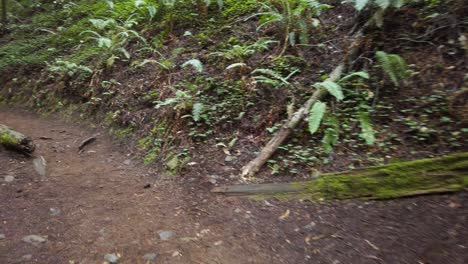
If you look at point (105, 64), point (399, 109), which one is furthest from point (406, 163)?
point (105, 64)

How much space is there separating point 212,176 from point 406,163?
249cm

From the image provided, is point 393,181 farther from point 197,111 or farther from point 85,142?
point 85,142

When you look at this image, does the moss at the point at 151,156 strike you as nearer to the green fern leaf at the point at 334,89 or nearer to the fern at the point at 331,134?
the fern at the point at 331,134

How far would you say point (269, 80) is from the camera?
17.8ft

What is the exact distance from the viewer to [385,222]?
11.3ft

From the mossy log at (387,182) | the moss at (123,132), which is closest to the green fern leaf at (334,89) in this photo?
the mossy log at (387,182)

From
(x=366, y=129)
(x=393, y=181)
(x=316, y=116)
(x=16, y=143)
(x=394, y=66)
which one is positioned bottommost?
(x=16, y=143)

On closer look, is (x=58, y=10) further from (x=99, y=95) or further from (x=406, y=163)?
(x=406, y=163)

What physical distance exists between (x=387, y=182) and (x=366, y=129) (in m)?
0.86

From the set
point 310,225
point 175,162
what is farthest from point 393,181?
point 175,162

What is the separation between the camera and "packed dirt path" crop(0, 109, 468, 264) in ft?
10.6

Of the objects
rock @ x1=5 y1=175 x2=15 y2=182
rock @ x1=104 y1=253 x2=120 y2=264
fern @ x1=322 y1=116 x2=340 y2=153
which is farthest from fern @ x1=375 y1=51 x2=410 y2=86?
rock @ x1=5 y1=175 x2=15 y2=182

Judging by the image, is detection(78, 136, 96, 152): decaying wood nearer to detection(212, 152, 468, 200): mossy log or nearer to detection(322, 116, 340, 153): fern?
detection(212, 152, 468, 200): mossy log

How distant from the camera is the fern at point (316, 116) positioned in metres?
4.50
